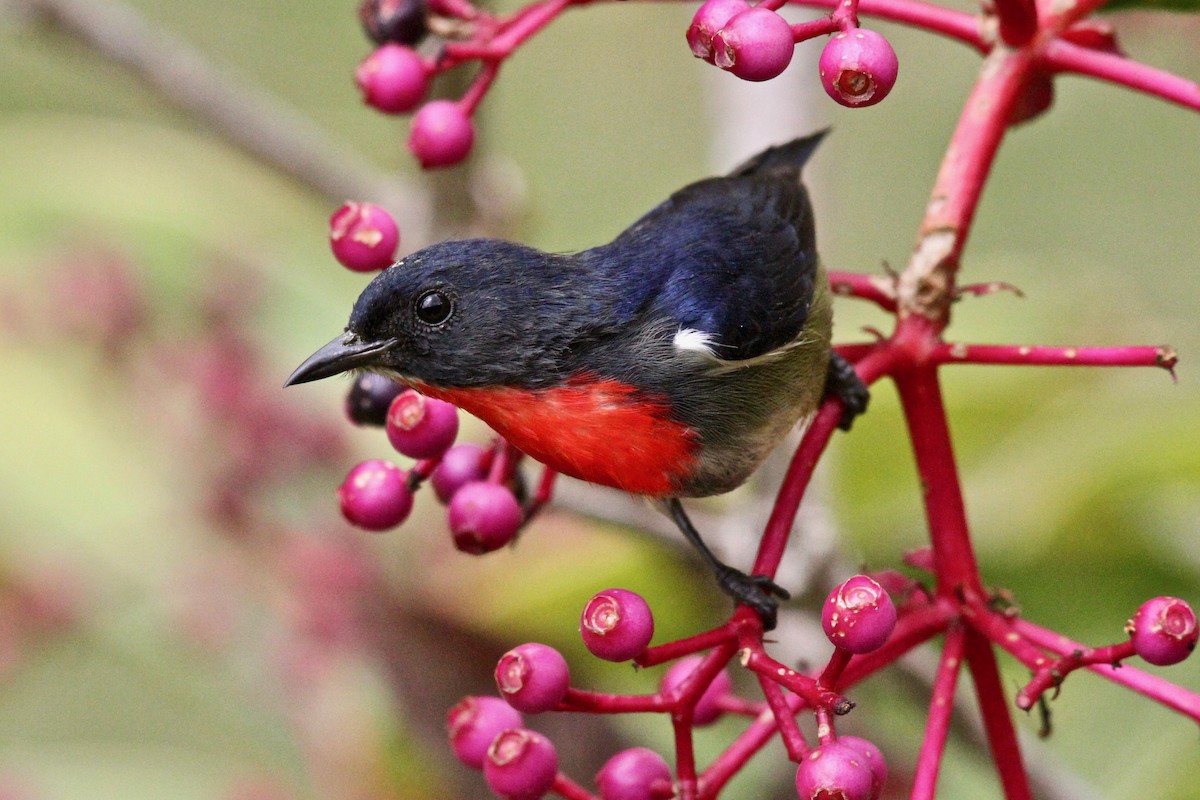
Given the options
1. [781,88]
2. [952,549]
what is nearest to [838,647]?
[952,549]

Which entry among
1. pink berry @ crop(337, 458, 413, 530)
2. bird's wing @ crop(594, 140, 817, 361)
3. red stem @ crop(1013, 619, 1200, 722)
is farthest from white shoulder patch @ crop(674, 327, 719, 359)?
red stem @ crop(1013, 619, 1200, 722)

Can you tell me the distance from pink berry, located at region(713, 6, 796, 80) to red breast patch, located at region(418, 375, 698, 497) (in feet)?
1.80

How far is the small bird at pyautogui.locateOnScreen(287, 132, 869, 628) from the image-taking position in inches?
71.5

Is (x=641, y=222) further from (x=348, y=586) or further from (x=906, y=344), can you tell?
(x=348, y=586)

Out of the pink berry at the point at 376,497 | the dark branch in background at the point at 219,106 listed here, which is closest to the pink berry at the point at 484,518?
the pink berry at the point at 376,497

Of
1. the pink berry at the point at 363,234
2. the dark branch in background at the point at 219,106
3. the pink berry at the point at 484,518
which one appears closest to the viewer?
the pink berry at the point at 484,518

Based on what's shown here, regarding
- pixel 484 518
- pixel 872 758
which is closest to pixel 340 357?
pixel 484 518

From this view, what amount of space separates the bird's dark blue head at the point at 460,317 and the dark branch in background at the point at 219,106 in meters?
0.96

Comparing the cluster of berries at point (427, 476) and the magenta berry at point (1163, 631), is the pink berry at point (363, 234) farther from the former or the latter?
the magenta berry at point (1163, 631)

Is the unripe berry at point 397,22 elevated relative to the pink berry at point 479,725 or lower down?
elevated

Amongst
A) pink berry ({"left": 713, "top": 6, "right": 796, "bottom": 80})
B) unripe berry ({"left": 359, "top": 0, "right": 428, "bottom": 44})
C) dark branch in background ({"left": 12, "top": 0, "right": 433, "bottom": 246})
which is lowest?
pink berry ({"left": 713, "top": 6, "right": 796, "bottom": 80})

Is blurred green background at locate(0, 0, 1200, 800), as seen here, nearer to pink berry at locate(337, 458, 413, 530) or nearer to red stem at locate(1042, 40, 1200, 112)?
red stem at locate(1042, 40, 1200, 112)

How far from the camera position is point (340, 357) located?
1.79 m

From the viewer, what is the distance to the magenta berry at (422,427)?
1.69m
